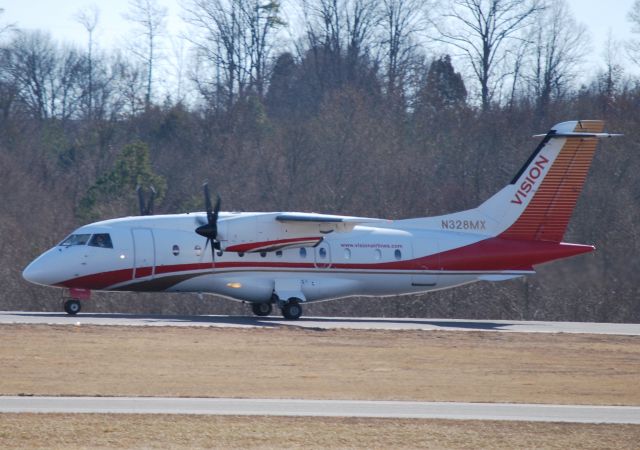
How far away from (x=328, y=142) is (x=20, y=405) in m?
35.7

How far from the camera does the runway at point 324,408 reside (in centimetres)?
1598

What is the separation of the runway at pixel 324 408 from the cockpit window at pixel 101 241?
11.6 metres

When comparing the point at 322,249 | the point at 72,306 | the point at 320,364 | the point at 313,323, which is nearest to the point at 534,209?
the point at 322,249

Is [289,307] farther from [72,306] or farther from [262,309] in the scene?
[72,306]

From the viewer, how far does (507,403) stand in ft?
58.9

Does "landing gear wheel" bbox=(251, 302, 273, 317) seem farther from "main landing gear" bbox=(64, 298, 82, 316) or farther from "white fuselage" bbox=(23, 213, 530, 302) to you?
"main landing gear" bbox=(64, 298, 82, 316)

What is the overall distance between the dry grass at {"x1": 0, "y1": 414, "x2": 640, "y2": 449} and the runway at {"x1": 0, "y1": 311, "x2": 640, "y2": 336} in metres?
11.7

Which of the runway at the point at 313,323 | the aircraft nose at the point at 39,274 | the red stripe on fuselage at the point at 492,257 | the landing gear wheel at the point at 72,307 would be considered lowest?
the runway at the point at 313,323

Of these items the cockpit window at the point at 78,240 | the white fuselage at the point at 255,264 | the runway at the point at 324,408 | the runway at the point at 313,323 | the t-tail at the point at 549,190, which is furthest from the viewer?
the t-tail at the point at 549,190

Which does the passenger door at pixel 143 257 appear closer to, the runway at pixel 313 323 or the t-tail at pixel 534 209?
the runway at pixel 313 323

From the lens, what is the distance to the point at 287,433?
48.7 feet

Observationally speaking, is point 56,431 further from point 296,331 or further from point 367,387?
point 296,331

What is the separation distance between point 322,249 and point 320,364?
25.7 feet

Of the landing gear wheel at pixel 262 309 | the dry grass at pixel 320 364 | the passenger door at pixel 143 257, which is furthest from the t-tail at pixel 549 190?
the passenger door at pixel 143 257
